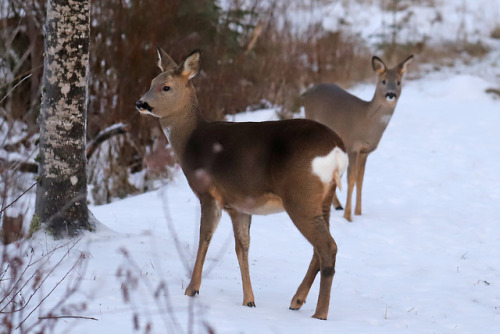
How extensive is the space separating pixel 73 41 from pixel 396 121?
8.50m

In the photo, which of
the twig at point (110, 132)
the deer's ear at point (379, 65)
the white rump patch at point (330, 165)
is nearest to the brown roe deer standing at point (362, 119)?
the deer's ear at point (379, 65)

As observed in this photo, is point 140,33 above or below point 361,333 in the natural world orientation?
above

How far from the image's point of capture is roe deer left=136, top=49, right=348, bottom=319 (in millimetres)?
4395

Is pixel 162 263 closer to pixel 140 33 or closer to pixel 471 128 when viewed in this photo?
pixel 140 33

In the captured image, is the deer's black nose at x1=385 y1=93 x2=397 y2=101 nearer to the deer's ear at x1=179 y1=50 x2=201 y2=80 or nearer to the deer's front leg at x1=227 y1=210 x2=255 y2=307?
the deer's ear at x1=179 y1=50 x2=201 y2=80

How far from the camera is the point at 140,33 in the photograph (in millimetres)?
9789

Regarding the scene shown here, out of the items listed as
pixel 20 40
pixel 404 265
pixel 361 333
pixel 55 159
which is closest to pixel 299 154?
pixel 361 333

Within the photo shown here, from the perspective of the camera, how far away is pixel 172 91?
5129 millimetres

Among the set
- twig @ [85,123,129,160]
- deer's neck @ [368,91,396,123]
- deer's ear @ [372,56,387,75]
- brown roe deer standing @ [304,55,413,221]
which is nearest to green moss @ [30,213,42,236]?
twig @ [85,123,129,160]

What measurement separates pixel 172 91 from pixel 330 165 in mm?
1304

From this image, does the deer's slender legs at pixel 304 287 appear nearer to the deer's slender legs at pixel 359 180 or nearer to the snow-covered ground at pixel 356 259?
the snow-covered ground at pixel 356 259

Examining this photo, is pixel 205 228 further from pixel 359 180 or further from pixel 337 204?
pixel 337 204

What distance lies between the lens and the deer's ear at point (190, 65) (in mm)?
5068

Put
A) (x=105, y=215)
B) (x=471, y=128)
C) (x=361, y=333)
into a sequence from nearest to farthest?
(x=361, y=333) → (x=105, y=215) → (x=471, y=128)
